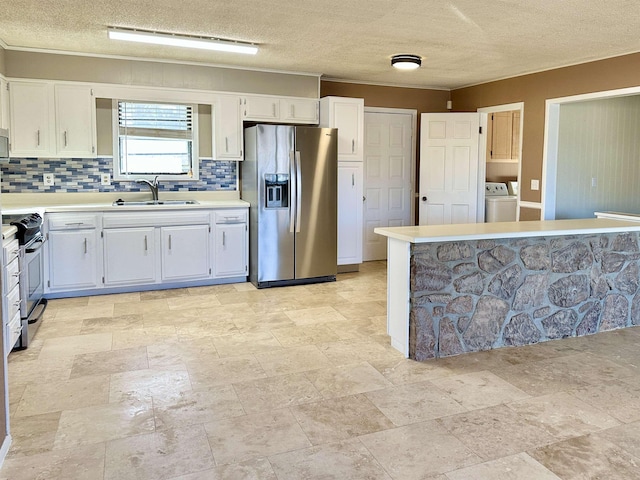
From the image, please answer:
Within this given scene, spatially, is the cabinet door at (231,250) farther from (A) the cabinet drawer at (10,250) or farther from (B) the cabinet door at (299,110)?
(A) the cabinet drawer at (10,250)

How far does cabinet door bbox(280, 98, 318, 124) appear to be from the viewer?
19.0 ft

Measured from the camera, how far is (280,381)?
10.1ft

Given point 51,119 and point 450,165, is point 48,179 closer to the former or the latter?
point 51,119

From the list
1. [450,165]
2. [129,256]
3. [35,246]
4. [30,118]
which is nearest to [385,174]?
[450,165]

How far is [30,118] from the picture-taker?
4863 millimetres

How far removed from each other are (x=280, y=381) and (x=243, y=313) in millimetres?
1492

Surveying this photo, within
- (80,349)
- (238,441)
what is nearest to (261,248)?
(80,349)

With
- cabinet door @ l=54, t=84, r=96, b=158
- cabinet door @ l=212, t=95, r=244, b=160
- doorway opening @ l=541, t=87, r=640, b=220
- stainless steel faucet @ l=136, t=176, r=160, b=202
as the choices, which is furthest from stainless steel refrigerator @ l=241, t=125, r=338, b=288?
doorway opening @ l=541, t=87, r=640, b=220

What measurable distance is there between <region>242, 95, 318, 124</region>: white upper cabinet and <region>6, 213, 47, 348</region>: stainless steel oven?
248cm

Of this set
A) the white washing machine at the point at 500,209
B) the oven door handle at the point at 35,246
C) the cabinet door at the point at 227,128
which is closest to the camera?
the oven door handle at the point at 35,246

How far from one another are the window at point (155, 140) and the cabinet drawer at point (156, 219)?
0.62 metres

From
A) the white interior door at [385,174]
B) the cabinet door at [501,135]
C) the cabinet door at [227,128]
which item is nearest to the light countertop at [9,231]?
the cabinet door at [227,128]

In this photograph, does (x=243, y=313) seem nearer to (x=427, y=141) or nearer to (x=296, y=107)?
(x=296, y=107)

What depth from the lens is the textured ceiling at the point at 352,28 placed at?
137 inches
